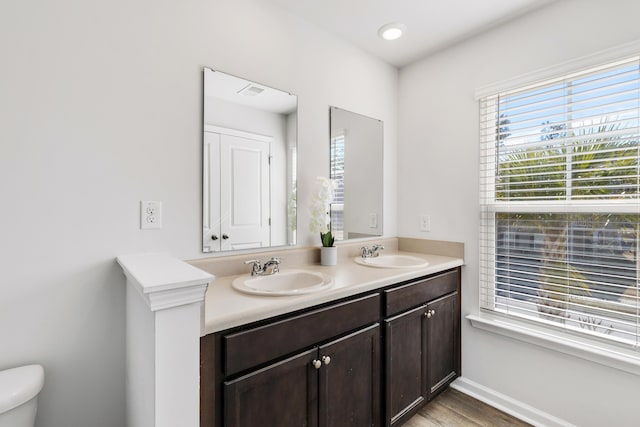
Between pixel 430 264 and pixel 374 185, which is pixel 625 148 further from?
pixel 374 185

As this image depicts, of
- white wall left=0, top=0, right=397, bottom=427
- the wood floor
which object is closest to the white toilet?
white wall left=0, top=0, right=397, bottom=427

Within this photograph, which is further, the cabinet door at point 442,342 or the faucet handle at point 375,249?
the faucet handle at point 375,249

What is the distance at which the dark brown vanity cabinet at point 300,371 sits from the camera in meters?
1.04

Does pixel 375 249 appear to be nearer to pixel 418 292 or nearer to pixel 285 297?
pixel 418 292

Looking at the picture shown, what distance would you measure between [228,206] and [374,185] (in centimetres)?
121

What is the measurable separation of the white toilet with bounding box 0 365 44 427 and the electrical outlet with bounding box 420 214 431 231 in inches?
88.9

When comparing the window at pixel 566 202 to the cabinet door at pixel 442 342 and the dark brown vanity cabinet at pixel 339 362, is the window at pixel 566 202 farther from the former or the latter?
the dark brown vanity cabinet at pixel 339 362

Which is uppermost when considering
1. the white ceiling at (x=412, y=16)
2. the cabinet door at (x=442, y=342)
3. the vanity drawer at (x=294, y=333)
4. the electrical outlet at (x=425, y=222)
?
the white ceiling at (x=412, y=16)

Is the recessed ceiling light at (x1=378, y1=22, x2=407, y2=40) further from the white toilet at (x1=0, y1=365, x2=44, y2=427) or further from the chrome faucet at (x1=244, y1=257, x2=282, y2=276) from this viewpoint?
the white toilet at (x1=0, y1=365, x2=44, y2=427)

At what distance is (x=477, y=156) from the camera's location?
2.11m

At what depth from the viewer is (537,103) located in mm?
1864

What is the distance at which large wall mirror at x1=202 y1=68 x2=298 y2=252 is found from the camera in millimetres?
1572

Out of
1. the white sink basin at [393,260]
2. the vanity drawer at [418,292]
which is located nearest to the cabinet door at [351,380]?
the vanity drawer at [418,292]

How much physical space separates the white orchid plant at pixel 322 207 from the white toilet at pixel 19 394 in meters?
1.38
